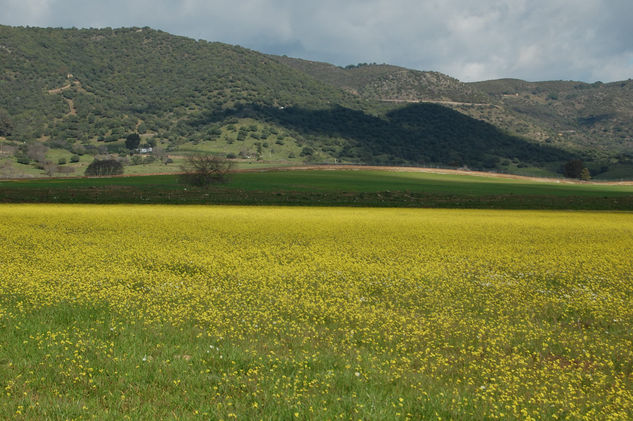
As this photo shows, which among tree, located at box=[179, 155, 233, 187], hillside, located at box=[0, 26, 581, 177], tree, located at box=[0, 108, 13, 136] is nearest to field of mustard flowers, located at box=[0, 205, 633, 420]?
tree, located at box=[179, 155, 233, 187]

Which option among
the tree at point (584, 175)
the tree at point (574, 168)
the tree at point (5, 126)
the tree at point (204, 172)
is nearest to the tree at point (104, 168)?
the tree at point (204, 172)

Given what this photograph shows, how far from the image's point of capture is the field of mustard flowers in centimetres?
613

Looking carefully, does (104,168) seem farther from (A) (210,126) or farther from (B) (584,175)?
(B) (584,175)

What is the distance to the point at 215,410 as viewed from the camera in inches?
228

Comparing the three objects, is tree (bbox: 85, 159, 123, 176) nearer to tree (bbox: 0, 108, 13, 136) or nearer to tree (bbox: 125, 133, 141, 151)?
tree (bbox: 125, 133, 141, 151)

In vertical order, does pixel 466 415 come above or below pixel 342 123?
below

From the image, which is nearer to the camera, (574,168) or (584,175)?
(584,175)

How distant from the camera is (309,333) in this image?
8.73m

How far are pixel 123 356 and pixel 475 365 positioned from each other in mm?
6126

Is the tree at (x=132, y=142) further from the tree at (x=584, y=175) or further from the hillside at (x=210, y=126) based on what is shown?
the tree at (x=584, y=175)

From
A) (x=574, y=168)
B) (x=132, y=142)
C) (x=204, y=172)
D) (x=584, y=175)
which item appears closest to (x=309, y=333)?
(x=204, y=172)

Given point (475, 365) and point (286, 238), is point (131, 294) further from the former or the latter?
point (286, 238)

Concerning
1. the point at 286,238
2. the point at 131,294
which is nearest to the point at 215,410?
the point at 131,294

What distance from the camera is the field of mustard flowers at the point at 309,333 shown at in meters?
A: 6.13
